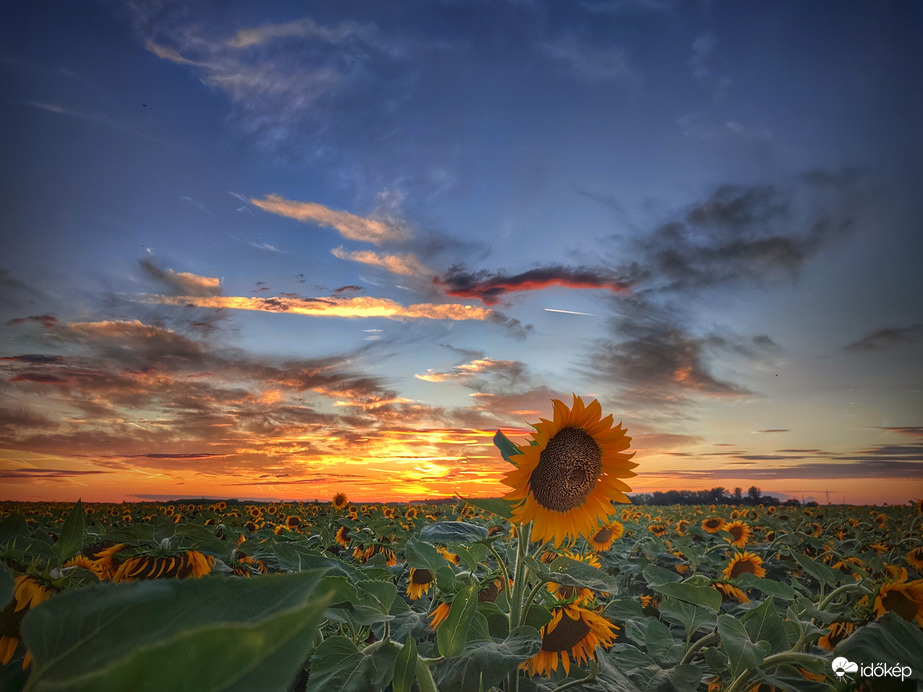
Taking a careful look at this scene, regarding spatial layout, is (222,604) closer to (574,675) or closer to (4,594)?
(4,594)

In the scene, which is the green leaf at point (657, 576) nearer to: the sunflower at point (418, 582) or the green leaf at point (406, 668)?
the sunflower at point (418, 582)

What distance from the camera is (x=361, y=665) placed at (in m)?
1.59

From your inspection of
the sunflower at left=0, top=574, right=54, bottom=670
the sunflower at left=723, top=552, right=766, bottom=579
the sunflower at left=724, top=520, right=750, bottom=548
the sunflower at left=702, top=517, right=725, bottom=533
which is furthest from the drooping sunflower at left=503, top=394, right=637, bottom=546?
the sunflower at left=702, top=517, right=725, bottom=533

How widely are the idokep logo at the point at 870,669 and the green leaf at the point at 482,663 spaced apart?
34.8 inches

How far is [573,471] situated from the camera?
3.00 m

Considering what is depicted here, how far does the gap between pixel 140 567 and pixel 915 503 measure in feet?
47.1

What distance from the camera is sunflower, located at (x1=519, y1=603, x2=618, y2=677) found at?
2855 mm

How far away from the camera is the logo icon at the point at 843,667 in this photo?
1.65 m

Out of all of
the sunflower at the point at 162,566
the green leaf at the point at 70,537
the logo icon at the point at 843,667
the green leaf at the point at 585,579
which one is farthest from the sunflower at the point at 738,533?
the green leaf at the point at 70,537

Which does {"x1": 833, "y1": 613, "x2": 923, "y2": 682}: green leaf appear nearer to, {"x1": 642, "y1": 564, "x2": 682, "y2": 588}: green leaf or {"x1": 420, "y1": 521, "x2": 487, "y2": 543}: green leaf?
{"x1": 420, "y1": 521, "x2": 487, "y2": 543}: green leaf

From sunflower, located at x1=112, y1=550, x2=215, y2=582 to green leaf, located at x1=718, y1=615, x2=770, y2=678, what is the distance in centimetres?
197

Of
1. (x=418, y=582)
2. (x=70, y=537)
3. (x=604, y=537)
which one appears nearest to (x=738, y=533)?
(x=604, y=537)

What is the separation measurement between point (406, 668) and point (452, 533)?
118 centimetres

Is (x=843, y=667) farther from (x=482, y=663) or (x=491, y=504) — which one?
(x=491, y=504)
